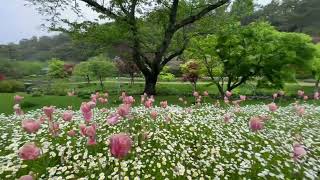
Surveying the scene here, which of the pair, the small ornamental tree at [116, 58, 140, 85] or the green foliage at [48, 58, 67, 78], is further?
the green foliage at [48, 58, 67, 78]

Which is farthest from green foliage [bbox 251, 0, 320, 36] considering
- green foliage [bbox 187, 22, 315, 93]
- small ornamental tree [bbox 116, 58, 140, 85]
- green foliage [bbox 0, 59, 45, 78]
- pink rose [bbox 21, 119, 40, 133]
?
pink rose [bbox 21, 119, 40, 133]

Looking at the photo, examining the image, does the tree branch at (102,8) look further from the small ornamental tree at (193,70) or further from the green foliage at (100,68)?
the green foliage at (100,68)

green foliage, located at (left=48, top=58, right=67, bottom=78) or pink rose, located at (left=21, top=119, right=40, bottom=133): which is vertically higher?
pink rose, located at (left=21, top=119, right=40, bottom=133)

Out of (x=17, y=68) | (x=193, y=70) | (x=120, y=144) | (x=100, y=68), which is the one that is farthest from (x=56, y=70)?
(x=120, y=144)

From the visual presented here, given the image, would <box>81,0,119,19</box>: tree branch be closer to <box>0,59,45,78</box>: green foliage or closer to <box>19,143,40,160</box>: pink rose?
<box>19,143,40,160</box>: pink rose

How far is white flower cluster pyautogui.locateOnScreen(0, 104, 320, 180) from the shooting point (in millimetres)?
6578

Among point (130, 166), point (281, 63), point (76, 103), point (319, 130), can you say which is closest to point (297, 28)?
point (281, 63)

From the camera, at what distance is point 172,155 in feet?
24.5

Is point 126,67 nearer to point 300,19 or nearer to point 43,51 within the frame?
point 300,19

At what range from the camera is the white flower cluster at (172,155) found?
21.6ft

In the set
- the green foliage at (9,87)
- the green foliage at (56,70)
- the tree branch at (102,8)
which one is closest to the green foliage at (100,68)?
the green foliage at (9,87)

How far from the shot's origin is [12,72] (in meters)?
55.8

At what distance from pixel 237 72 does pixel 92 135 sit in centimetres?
2121

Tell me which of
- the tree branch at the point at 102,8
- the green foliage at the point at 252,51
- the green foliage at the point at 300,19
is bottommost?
the green foliage at the point at 252,51
